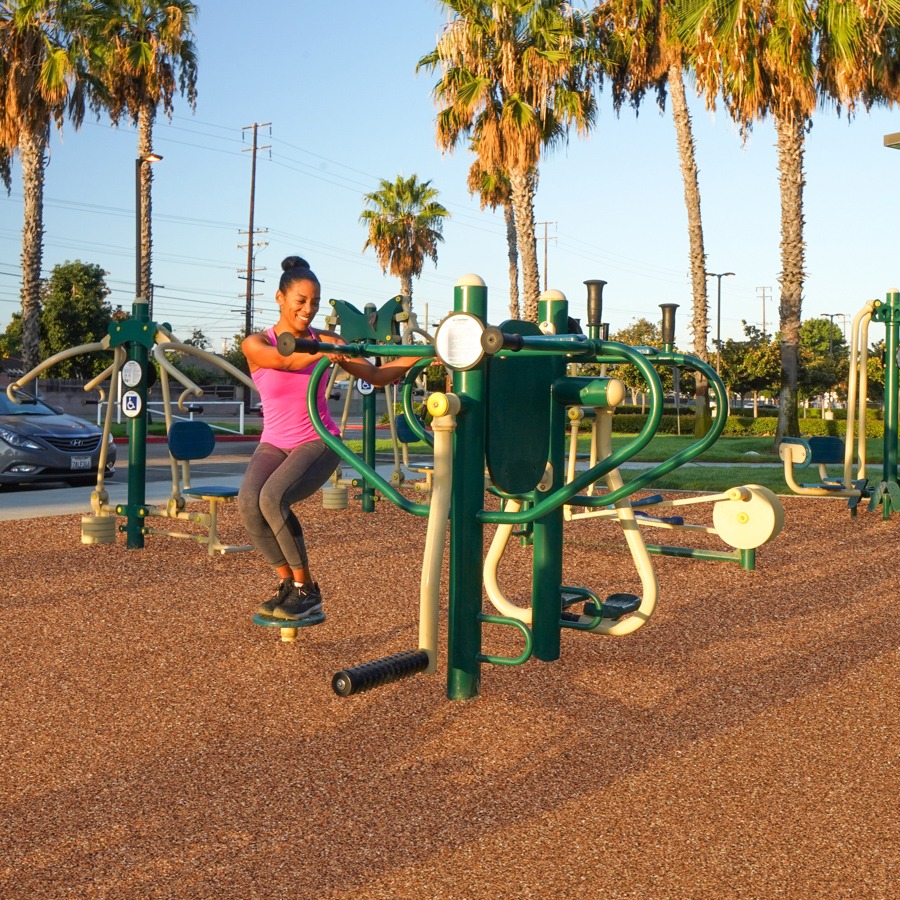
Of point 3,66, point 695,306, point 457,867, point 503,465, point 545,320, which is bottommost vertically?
point 457,867

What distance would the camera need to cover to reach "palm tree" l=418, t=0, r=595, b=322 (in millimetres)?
23172

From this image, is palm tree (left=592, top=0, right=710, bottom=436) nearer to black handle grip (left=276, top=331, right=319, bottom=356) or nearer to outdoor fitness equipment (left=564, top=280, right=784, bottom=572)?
outdoor fitness equipment (left=564, top=280, right=784, bottom=572)

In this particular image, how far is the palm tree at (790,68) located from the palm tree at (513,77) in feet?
13.0

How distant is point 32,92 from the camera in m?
24.0

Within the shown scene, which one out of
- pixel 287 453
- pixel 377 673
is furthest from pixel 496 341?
pixel 287 453

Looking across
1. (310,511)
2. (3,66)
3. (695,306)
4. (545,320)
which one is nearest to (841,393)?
(695,306)

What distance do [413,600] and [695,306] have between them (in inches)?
735

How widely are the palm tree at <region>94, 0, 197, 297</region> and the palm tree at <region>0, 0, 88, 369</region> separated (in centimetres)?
119

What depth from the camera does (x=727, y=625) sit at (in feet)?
18.3

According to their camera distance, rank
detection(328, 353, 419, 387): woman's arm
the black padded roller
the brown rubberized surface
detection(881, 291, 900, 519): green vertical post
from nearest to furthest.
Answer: the brown rubberized surface → the black padded roller → detection(328, 353, 419, 387): woman's arm → detection(881, 291, 900, 519): green vertical post

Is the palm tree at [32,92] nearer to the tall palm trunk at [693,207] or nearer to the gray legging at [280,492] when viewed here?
the tall palm trunk at [693,207]

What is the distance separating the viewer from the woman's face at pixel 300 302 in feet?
15.4

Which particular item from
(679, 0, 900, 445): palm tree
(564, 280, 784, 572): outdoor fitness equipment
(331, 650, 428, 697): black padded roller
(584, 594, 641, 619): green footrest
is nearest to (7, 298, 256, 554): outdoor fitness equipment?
(564, 280, 784, 572): outdoor fitness equipment

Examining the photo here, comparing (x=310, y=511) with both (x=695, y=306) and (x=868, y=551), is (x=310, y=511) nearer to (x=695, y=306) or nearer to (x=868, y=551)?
(x=868, y=551)
